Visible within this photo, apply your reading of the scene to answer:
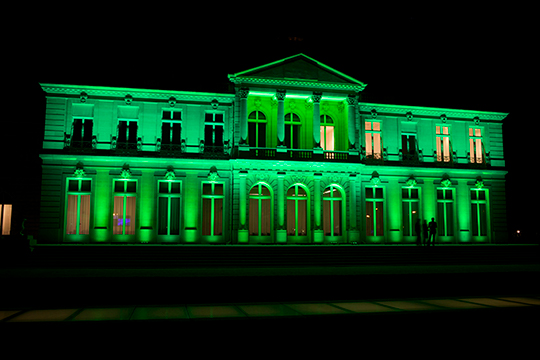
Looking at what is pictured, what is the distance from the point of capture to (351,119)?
31672 mm

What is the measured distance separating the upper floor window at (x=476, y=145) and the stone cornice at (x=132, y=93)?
60.9 feet

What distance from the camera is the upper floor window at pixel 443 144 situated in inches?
1374

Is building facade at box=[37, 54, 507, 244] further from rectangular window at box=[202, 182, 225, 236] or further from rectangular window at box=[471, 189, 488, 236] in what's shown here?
rectangular window at box=[471, 189, 488, 236]

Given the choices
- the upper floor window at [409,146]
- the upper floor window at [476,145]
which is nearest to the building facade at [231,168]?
the upper floor window at [409,146]

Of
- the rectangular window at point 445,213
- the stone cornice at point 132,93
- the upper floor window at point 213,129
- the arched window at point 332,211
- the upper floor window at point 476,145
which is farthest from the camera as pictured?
the upper floor window at point 476,145

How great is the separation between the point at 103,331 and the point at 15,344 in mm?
1550

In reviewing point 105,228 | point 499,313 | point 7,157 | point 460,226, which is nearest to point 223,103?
point 105,228

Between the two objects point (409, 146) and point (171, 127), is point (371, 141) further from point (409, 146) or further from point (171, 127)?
point (171, 127)

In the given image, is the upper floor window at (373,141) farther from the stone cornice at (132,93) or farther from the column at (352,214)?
the stone cornice at (132,93)

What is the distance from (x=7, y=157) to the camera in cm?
3150

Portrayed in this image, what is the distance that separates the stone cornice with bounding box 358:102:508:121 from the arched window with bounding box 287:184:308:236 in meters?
8.03

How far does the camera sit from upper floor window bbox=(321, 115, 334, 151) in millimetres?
32969

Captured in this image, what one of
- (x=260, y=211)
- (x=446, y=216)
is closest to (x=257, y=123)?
(x=260, y=211)

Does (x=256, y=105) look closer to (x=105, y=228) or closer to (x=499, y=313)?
(x=105, y=228)
